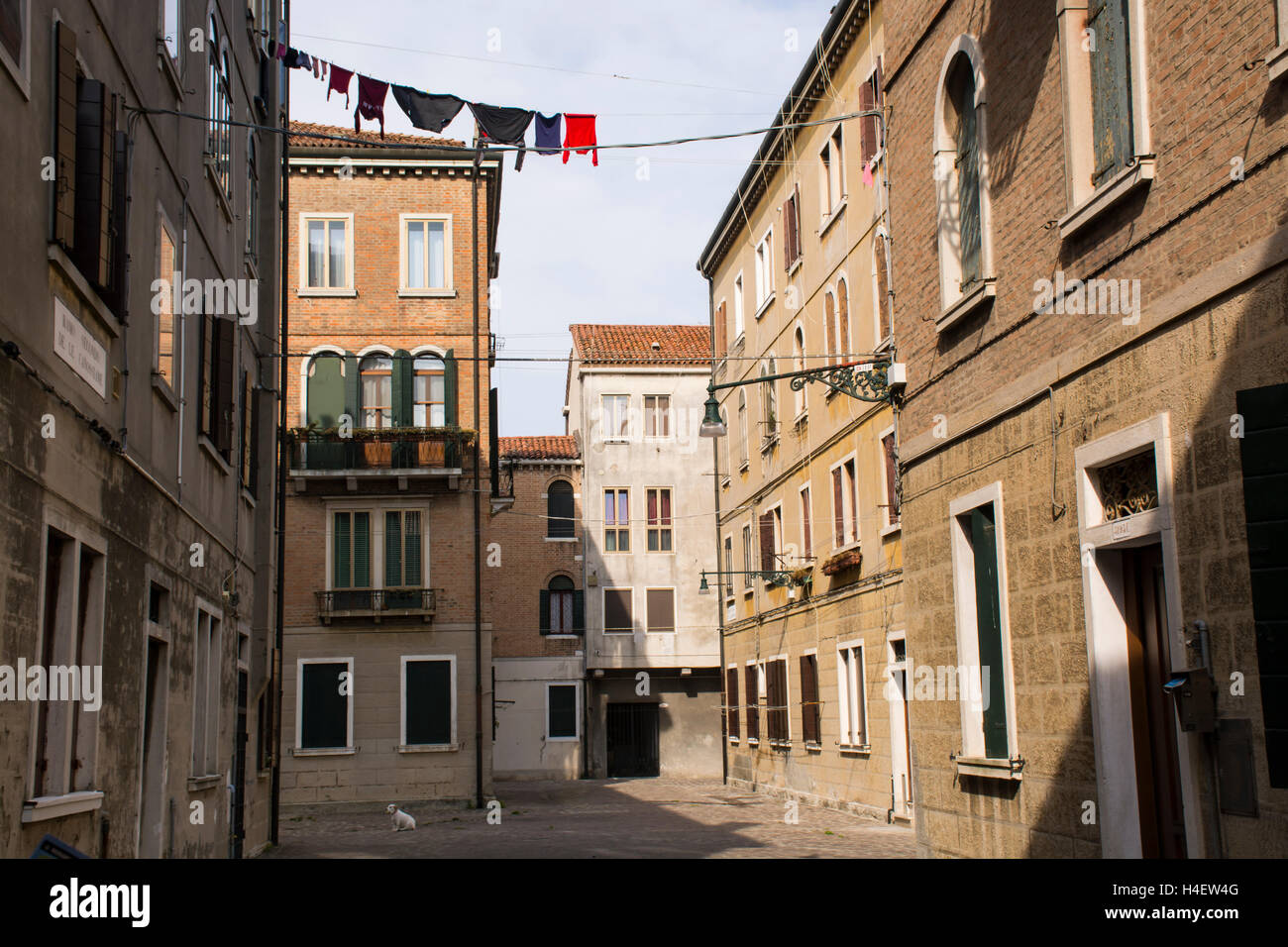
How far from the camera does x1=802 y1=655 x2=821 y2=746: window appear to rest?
90.8 ft

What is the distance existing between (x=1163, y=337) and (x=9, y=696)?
24.1ft

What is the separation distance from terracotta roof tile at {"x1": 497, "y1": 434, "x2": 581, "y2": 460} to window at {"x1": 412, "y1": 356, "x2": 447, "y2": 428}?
15.2 metres

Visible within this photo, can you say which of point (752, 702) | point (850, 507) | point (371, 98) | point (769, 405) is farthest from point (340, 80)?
point (752, 702)

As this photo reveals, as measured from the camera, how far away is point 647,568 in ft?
152

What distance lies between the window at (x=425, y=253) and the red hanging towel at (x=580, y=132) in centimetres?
1726

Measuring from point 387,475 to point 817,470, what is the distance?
10.3 meters

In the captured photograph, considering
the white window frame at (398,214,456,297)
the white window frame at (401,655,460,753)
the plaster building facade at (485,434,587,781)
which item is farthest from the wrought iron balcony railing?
the plaster building facade at (485,434,587,781)

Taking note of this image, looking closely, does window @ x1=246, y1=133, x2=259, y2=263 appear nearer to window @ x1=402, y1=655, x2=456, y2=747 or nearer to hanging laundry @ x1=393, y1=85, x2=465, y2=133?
hanging laundry @ x1=393, y1=85, x2=465, y2=133

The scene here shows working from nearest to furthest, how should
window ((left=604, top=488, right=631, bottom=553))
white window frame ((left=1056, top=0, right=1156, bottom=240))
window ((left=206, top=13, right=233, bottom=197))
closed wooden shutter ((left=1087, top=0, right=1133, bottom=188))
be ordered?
closed wooden shutter ((left=1087, top=0, right=1133, bottom=188)) < white window frame ((left=1056, top=0, right=1156, bottom=240)) < window ((left=206, top=13, right=233, bottom=197)) < window ((left=604, top=488, right=631, bottom=553))

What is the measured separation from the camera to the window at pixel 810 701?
27672mm

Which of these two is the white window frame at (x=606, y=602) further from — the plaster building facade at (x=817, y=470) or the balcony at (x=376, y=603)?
the balcony at (x=376, y=603)

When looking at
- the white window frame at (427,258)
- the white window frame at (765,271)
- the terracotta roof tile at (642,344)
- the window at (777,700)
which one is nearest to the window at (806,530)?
the window at (777,700)

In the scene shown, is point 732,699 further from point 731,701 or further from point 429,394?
point 429,394

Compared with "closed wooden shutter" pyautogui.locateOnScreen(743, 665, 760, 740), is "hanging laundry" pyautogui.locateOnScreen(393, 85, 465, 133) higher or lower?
higher
